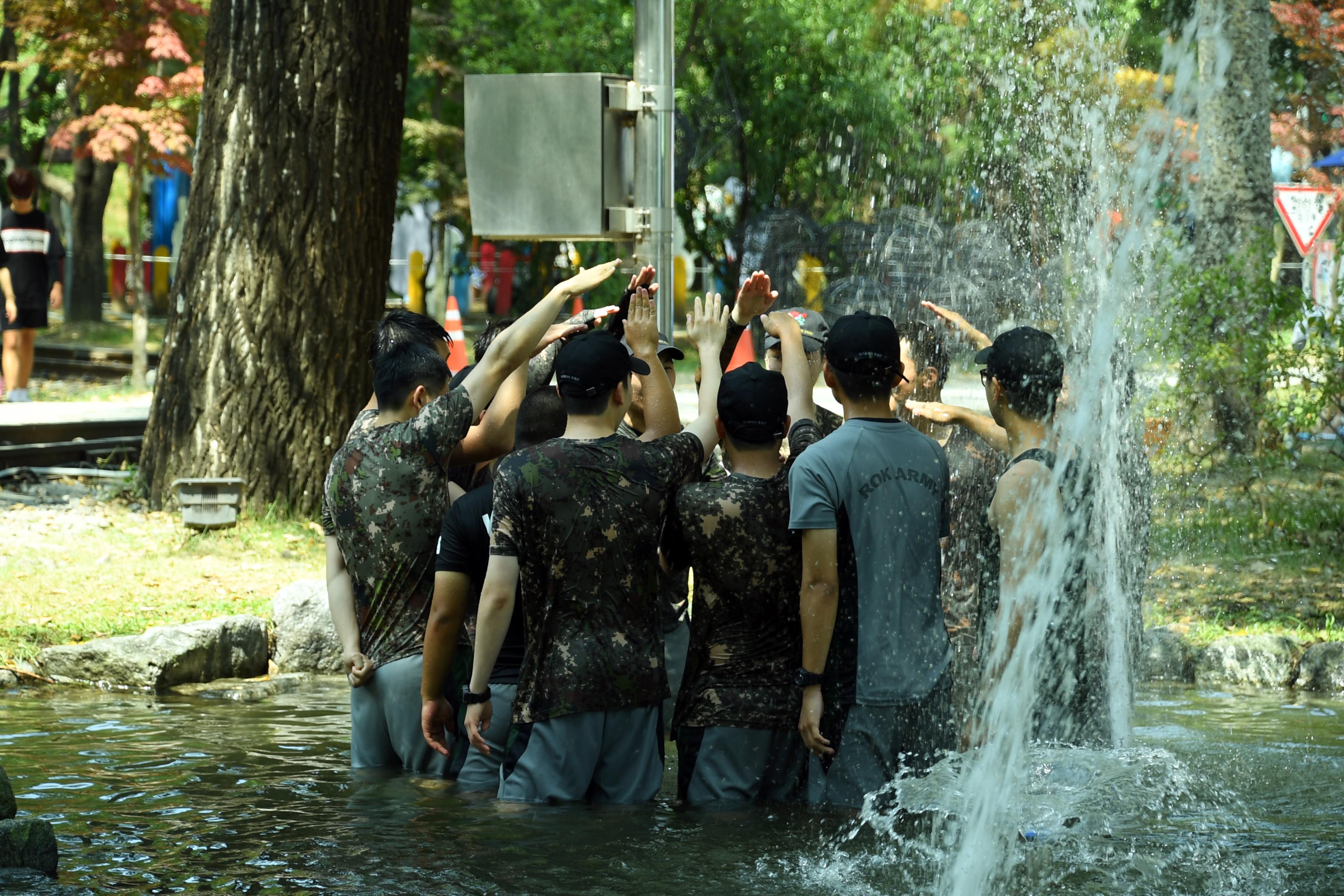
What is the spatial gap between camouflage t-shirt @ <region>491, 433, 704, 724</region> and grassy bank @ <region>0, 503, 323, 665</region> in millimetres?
3630

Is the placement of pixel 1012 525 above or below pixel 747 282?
below

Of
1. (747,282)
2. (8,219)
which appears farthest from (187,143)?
(747,282)

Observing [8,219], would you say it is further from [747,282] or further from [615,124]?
[747,282]

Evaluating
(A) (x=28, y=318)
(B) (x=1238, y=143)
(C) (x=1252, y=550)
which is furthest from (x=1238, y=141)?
(A) (x=28, y=318)

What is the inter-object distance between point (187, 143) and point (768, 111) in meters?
7.45

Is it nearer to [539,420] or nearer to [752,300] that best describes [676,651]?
[539,420]

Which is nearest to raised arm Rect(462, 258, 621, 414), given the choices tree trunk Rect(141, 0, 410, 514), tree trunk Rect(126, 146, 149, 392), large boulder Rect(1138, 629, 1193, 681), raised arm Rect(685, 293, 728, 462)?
raised arm Rect(685, 293, 728, 462)

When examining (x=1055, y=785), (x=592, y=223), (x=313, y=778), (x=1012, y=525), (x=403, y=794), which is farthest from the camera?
(x=592, y=223)

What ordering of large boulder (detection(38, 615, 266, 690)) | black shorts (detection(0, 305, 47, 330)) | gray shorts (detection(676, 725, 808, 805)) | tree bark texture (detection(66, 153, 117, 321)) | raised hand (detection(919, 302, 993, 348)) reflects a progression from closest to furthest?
gray shorts (detection(676, 725, 808, 805)) < raised hand (detection(919, 302, 993, 348)) < large boulder (detection(38, 615, 266, 690)) < black shorts (detection(0, 305, 47, 330)) < tree bark texture (detection(66, 153, 117, 321))

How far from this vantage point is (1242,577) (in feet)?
30.4

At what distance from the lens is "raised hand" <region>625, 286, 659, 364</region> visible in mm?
5059

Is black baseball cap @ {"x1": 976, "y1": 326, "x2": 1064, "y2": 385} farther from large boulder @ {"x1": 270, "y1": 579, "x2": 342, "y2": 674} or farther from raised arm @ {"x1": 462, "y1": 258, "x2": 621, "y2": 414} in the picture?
large boulder @ {"x1": 270, "y1": 579, "x2": 342, "y2": 674}

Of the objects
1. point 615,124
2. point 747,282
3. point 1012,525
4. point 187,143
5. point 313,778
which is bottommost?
point 313,778

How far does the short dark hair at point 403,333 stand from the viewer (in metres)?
5.31
